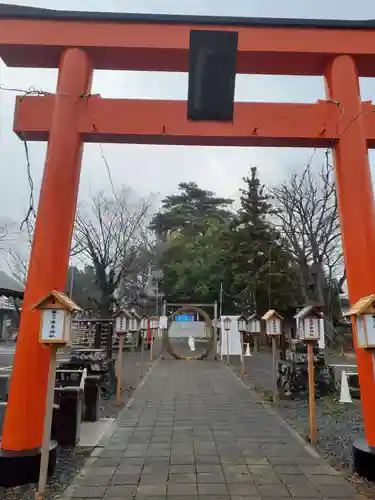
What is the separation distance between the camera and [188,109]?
519 cm

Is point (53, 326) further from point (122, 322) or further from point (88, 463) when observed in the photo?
point (122, 322)

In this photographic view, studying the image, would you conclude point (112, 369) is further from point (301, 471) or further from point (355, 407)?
point (301, 471)

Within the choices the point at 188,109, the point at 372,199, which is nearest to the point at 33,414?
the point at 188,109

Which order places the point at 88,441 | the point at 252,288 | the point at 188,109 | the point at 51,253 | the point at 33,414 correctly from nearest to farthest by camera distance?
1. the point at 33,414
2. the point at 51,253
3. the point at 188,109
4. the point at 88,441
5. the point at 252,288

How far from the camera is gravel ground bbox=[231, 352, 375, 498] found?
5117mm

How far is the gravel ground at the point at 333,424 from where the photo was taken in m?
5.12

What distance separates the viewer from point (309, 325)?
6.18 m

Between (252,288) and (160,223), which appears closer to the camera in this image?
(252,288)

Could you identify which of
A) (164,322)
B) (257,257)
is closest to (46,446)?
(164,322)

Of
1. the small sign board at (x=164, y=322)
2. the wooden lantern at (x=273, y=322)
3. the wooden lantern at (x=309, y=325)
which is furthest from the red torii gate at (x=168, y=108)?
the small sign board at (x=164, y=322)

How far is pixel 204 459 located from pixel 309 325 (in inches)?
99.1

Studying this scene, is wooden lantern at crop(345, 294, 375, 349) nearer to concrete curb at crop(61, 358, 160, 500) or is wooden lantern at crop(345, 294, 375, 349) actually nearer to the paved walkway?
the paved walkway

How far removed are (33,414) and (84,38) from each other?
4.80 meters

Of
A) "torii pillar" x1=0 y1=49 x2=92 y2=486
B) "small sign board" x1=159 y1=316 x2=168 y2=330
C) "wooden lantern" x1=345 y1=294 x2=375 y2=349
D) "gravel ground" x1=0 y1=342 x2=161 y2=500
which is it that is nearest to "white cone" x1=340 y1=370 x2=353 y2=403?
"gravel ground" x1=0 y1=342 x2=161 y2=500
